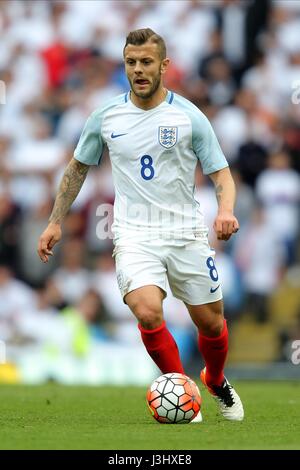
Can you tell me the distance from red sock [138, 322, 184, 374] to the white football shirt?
2.05 feet

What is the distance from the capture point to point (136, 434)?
7117 millimetres

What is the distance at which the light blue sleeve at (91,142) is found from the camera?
813cm

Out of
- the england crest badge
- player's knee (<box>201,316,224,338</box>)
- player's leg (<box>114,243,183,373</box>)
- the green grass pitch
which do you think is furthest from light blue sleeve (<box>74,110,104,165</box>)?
the green grass pitch

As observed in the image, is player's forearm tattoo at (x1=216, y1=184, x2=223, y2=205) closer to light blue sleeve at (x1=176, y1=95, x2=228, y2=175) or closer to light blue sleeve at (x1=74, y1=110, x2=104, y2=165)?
light blue sleeve at (x1=176, y1=95, x2=228, y2=175)

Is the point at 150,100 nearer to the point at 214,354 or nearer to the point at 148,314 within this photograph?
the point at 148,314

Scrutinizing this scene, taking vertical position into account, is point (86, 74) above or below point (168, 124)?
above

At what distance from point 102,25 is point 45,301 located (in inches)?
183

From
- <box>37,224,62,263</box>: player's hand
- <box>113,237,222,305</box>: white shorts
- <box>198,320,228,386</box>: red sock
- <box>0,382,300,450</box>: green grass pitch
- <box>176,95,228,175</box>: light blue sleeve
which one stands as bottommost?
<box>0,382,300,450</box>: green grass pitch

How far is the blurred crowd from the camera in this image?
47.2 ft

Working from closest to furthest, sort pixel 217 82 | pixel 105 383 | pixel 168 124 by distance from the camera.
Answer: pixel 168 124, pixel 105 383, pixel 217 82

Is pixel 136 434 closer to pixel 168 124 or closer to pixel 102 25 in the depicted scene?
pixel 168 124

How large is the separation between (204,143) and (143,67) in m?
0.65

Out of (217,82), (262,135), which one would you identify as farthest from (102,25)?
(262,135)

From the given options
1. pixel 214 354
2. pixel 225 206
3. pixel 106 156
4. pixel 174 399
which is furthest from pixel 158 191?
pixel 106 156
